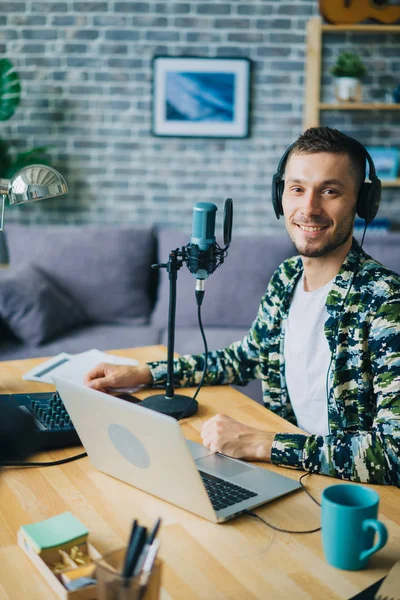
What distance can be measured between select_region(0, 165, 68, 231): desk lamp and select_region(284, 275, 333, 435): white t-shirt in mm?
652

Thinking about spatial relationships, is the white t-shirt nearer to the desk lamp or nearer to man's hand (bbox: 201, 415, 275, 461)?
man's hand (bbox: 201, 415, 275, 461)

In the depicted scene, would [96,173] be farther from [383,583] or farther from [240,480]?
[383,583]

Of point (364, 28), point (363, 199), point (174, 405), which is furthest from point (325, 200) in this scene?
point (364, 28)

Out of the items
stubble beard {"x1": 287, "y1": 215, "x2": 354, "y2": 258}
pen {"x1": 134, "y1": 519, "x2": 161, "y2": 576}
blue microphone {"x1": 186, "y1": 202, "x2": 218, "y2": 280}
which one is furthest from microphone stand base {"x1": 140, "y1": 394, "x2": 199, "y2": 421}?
pen {"x1": 134, "y1": 519, "x2": 161, "y2": 576}

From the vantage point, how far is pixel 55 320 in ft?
10.3

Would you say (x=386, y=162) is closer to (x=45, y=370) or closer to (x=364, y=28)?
(x=364, y=28)

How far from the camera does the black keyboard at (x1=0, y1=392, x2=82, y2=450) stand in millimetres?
1323

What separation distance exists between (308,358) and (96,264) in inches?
76.0

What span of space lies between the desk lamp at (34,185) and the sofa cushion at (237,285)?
192 cm

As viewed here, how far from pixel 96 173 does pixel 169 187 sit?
45cm

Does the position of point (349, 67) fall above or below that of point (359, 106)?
above

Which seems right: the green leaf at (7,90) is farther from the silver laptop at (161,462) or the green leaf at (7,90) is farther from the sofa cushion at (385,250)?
the silver laptop at (161,462)

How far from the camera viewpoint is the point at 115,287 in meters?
3.36

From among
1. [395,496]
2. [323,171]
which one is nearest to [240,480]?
[395,496]
